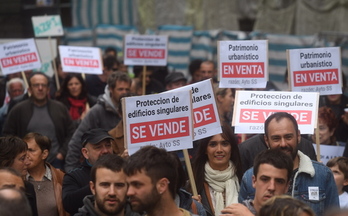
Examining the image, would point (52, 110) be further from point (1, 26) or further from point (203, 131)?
point (1, 26)

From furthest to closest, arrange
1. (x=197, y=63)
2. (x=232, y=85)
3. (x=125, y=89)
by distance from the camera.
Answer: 1. (x=197, y=63)
2. (x=125, y=89)
3. (x=232, y=85)

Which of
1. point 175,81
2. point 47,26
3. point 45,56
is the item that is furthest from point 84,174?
point 45,56

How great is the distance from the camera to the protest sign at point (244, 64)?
9.74 m

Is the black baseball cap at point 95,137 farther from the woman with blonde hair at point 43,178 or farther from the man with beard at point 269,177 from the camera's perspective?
the man with beard at point 269,177

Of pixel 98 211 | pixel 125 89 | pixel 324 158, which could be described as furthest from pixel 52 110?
pixel 98 211

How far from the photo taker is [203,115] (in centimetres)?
789

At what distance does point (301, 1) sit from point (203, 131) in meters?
12.7

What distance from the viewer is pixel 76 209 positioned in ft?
23.8

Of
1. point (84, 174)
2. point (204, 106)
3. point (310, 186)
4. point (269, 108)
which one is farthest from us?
point (269, 108)

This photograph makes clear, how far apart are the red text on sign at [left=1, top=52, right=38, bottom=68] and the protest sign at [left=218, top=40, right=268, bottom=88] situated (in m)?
4.37

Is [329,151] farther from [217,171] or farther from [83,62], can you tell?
[83,62]

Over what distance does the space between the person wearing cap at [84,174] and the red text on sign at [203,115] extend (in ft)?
2.68

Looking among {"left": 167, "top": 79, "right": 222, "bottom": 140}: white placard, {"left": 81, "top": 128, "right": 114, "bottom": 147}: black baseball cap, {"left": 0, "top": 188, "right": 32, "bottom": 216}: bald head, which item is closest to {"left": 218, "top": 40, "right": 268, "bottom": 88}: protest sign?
{"left": 167, "top": 79, "right": 222, "bottom": 140}: white placard

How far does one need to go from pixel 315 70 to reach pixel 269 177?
12.7 feet
